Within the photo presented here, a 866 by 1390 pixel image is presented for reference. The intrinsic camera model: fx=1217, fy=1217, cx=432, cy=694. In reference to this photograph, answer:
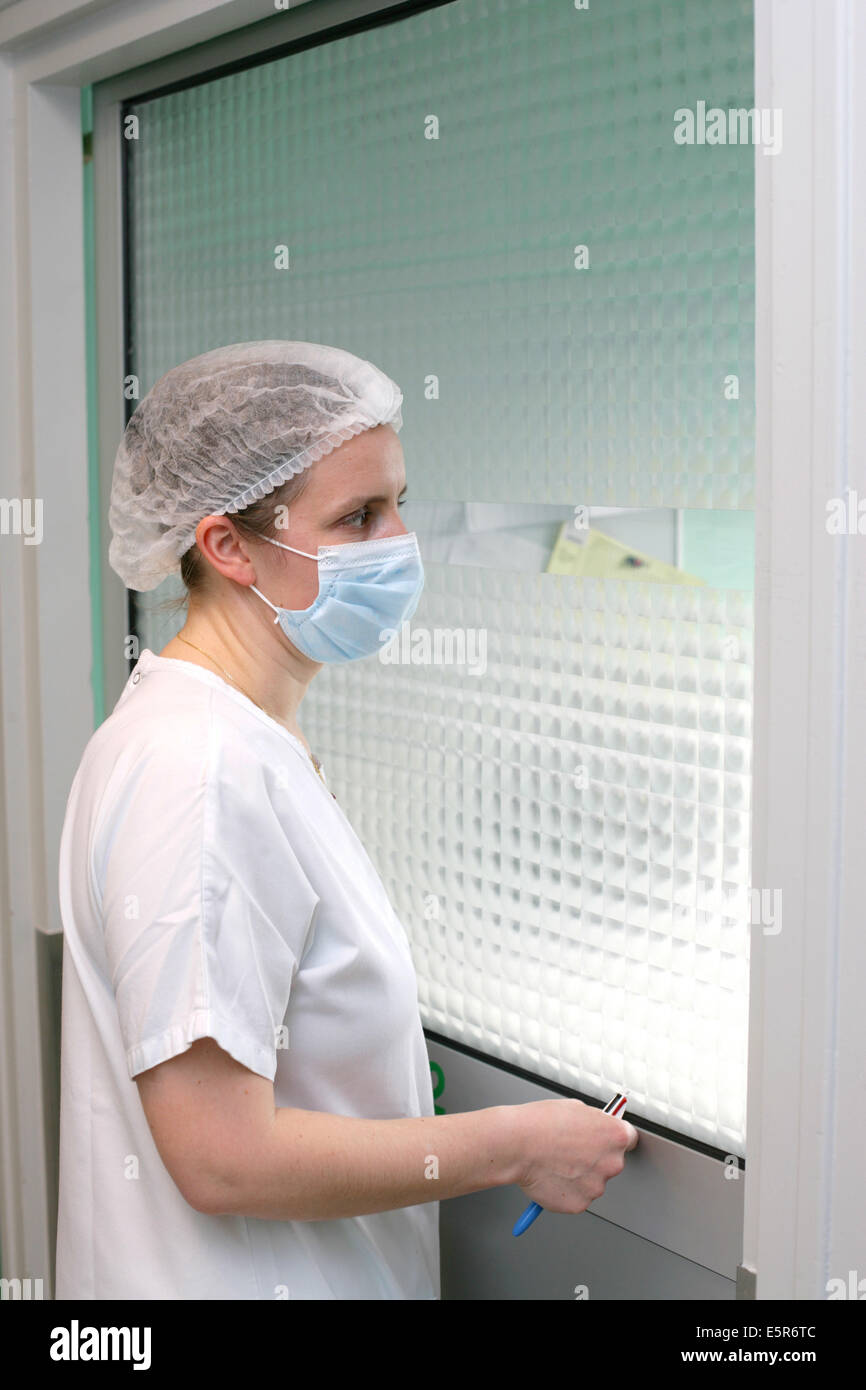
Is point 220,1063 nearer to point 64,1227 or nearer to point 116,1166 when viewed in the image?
point 116,1166

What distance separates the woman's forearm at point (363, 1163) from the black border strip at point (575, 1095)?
7.8 inches

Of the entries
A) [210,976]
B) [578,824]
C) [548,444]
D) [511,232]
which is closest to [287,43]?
[511,232]

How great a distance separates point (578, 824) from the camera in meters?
1.19

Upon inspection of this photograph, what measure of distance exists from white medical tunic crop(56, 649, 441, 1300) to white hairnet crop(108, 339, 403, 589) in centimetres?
16

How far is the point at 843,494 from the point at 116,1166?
30.1 inches

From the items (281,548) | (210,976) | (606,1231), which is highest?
(281,548)

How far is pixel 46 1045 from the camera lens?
168 centimetres

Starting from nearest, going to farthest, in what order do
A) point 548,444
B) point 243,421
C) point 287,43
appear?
point 243,421 → point 548,444 → point 287,43

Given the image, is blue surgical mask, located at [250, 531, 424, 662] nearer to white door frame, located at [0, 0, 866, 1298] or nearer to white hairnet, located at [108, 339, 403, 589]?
white hairnet, located at [108, 339, 403, 589]

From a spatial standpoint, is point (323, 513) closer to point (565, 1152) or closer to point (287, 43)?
point (565, 1152)

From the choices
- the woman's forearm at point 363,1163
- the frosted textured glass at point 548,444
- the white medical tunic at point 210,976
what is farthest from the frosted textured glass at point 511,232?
the woman's forearm at point 363,1163

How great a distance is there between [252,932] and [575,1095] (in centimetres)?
49

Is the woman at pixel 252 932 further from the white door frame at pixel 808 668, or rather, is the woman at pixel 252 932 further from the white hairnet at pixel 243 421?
the white door frame at pixel 808 668

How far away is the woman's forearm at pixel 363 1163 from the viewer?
0.87 m
